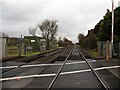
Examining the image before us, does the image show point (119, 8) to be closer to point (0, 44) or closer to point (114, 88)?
point (0, 44)

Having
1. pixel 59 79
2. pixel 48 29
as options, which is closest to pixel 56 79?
pixel 59 79

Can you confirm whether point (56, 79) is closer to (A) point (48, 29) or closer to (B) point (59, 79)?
(B) point (59, 79)

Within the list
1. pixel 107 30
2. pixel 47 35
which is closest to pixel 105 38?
pixel 107 30

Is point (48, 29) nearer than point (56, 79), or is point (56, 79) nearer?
point (56, 79)

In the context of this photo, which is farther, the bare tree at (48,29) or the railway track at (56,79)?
the bare tree at (48,29)

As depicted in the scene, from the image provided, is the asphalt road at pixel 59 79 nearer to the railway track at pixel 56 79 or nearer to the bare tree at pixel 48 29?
the railway track at pixel 56 79

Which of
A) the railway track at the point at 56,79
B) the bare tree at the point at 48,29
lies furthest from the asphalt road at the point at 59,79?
the bare tree at the point at 48,29

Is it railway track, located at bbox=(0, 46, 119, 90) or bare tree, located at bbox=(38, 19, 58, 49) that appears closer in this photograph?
railway track, located at bbox=(0, 46, 119, 90)

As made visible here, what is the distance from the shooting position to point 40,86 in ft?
32.1

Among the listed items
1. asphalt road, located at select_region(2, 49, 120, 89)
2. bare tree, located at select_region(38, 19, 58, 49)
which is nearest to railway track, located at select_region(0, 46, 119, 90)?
asphalt road, located at select_region(2, 49, 120, 89)

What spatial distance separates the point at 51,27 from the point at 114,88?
78.2m

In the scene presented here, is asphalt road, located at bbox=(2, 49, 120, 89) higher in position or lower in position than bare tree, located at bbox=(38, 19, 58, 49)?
lower

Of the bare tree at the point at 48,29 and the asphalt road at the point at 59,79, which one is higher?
the bare tree at the point at 48,29

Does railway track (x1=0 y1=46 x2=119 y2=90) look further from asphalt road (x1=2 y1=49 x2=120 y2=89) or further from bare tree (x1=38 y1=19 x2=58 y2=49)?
bare tree (x1=38 y1=19 x2=58 y2=49)
